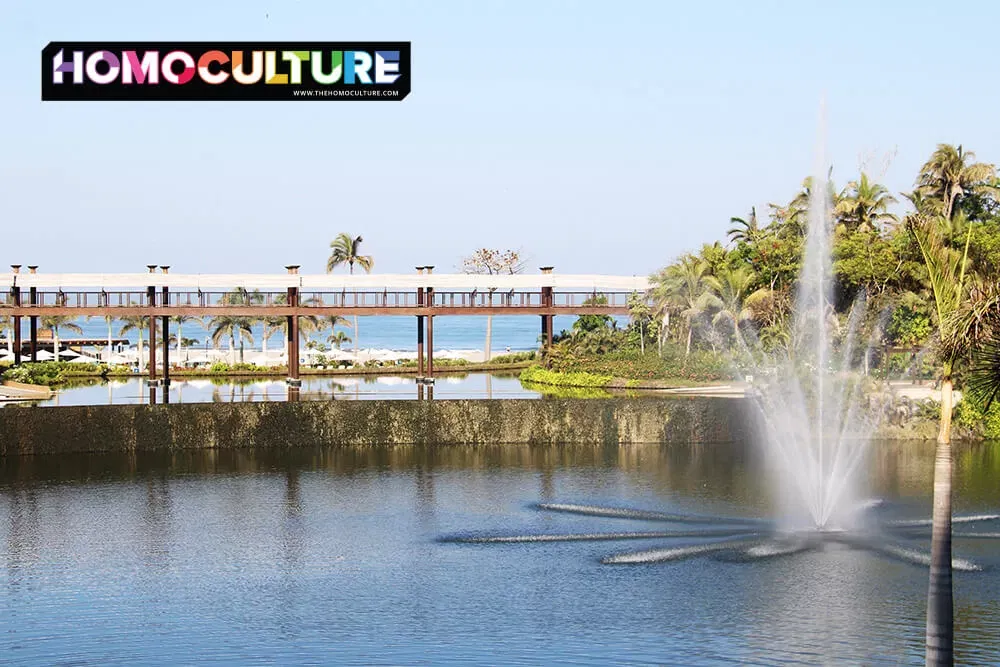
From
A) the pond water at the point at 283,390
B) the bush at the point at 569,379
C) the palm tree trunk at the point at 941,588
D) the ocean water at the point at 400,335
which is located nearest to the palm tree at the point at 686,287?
the bush at the point at 569,379

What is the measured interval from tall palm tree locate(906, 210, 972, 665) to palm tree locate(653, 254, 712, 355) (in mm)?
40198

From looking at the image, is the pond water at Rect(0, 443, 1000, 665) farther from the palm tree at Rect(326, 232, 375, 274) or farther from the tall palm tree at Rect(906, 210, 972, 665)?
the palm tree at Rect(326, 232, 375, 274)

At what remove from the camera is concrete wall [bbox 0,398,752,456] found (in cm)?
3341

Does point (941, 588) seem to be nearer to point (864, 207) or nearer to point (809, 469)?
point (809, 469)

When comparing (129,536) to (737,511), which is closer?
(129,536)

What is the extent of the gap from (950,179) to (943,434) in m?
44.8

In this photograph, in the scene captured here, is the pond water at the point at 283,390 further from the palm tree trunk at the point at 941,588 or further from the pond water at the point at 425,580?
the palm tree trunk at the point at 941,588

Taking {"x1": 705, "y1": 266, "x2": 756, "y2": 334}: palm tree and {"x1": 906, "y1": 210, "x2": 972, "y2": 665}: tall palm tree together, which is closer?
{"x1": 906, "y1": 210, "x2": 972, "y2": 665}: tall palm tree

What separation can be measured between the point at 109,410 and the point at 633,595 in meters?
20.4

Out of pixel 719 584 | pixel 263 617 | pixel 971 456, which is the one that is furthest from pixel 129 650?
pixel 971 456

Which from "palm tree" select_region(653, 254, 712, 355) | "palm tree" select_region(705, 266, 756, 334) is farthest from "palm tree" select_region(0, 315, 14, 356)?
"palm tree" select_region(705, 266, 756, 334)

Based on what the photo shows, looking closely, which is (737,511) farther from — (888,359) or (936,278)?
(888,359)

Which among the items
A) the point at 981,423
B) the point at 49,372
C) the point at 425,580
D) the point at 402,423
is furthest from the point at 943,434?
the point at 49,372

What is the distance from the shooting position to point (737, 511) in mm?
23781
